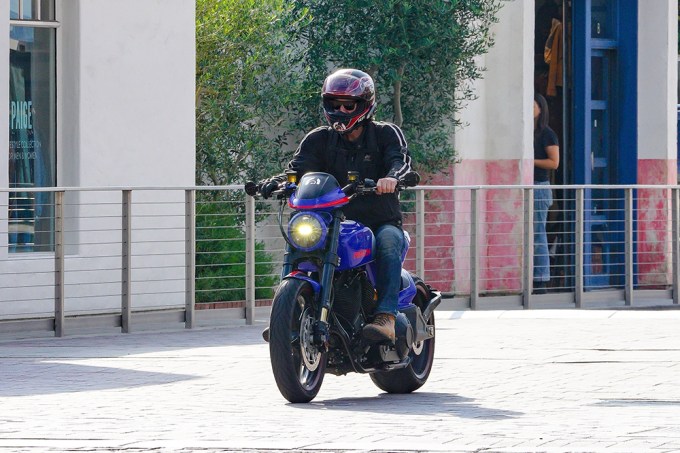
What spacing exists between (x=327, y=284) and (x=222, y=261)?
6.91 metres

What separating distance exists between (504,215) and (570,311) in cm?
367

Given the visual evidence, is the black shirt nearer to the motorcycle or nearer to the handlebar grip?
the motorcycle

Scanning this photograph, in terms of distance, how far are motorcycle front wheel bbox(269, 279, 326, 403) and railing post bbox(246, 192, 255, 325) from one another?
579 cm

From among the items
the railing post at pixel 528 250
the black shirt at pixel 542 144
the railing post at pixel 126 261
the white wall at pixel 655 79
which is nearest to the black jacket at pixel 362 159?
the railing post at pixel 126 261

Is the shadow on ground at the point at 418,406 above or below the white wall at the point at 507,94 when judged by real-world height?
below

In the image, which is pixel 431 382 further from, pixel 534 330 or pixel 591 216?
pixel 591 216

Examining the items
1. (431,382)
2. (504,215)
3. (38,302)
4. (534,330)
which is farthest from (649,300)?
(431,382)

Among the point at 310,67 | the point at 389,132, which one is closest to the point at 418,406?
the point at 389,132

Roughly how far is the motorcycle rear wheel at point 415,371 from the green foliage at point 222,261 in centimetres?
534

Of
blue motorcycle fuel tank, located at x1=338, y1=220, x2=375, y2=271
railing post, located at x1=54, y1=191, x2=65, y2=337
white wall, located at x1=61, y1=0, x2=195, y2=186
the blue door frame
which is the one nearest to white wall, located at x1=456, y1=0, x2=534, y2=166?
the blue door frame

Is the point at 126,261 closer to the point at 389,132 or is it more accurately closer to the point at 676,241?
the point at 389,132

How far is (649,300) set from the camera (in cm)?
1866

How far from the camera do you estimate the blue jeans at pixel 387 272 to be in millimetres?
9750

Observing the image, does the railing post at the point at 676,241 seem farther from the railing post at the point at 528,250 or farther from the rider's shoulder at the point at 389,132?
the rider's shoulder at the point at 389,132
